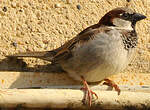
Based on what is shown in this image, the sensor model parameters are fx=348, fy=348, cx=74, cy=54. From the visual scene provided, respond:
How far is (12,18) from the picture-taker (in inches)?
80.7

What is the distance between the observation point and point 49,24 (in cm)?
214

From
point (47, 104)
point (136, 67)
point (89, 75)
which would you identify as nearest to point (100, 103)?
point (47, 104)

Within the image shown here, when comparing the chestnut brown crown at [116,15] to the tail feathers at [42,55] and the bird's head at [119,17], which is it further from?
the tail feathers at [42,55]

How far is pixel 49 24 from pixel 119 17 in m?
0.45

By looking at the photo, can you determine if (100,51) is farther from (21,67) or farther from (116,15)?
(21,67)

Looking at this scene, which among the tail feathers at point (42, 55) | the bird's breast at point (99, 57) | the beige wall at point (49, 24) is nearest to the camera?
the bird's breast at point (99, 57)

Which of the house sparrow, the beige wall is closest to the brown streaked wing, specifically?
the house sparrow

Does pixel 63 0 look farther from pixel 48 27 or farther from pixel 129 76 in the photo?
pixel 129 76

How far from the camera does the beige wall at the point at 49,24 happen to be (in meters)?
2.03

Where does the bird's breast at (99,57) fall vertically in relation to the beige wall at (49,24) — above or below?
below

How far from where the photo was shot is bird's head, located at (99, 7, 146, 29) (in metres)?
1.94

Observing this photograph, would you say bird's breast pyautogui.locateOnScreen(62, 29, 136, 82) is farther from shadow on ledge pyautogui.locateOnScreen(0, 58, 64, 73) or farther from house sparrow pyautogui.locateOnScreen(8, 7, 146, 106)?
shadow on ledge pyautogui.locateOnScreen(0, 58, 64, 73)

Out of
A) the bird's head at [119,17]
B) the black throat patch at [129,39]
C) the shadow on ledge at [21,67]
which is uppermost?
the bird's head at [119,17]

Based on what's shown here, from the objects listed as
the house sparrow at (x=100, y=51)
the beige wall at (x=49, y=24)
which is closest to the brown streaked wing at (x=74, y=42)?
the house sparrow at (x=100, y=51)
